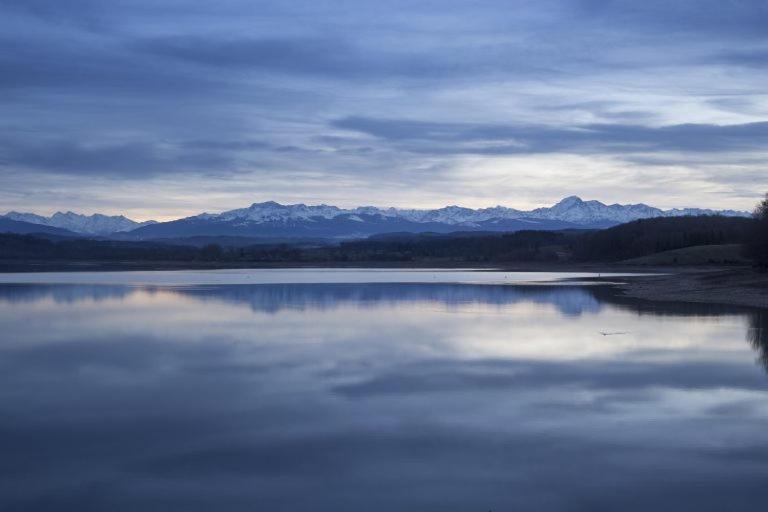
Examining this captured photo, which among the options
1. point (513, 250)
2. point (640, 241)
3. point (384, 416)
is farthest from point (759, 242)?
point (513, 250)

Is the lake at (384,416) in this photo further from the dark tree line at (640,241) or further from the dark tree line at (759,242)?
the dark tree line at (640,241)

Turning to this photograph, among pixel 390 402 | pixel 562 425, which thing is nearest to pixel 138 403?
pixel 390 402

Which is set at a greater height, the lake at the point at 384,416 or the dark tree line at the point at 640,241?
the dark tree line at the point at 640,241

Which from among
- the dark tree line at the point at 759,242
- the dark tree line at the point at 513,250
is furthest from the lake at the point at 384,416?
the dark tree line at the point at 513,250

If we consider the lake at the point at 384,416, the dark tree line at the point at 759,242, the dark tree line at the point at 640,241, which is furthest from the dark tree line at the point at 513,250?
the lake at the point at 384,416

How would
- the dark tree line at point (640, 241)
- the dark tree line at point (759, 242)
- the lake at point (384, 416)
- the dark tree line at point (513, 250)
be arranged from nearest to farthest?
the lake at point (384, 416), the dark tree line at point (759, 242), the dark tree line at point (640, 241), the dark tree line at point (513, 250)

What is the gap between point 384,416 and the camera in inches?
543

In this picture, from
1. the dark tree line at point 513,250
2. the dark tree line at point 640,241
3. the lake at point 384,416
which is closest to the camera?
the lake at point 384,416

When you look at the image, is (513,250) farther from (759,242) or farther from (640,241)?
(759,242)

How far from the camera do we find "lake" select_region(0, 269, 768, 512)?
9.95 meters

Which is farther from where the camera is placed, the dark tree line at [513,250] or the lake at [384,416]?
the dark tree line at [513,250]

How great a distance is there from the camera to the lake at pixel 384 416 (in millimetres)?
9953

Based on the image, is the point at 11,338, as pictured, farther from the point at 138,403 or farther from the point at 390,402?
the point at 390,402

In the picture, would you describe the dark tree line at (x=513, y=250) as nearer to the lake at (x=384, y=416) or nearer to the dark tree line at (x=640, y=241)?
the dark tree line at (x=640, y=241)
